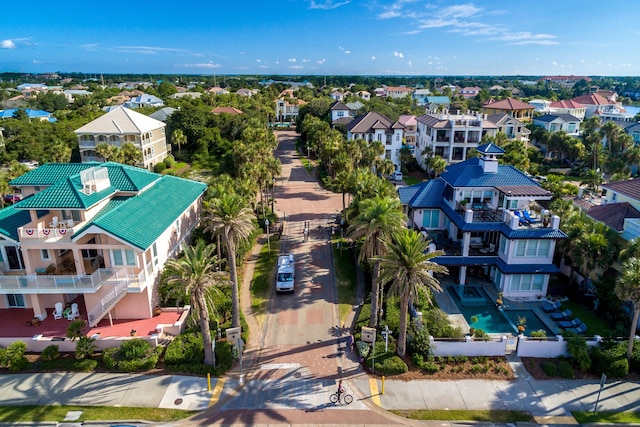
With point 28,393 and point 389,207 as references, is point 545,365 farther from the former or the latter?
point 28,393

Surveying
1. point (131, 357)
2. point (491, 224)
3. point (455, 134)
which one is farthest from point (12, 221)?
point (455, 134)

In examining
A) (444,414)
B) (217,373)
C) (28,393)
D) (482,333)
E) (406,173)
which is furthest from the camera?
(406,173)

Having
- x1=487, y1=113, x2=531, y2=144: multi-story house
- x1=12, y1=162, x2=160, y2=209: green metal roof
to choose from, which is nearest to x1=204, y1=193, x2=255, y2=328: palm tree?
x1=12, y1=162, x2=160, y2=209: green metal roof

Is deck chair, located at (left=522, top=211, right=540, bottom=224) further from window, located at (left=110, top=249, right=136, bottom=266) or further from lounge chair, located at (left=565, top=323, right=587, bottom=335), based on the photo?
window, located at (left=110, top=249, right=136, bottom=266)

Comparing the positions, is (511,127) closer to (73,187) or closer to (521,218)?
(521,218)

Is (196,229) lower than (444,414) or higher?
higher

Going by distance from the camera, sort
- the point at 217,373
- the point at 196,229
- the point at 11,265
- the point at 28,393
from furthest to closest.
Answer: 1. the point at 196,229
2. the point at 11,265
3. the point at 217,373
4. the point at 28,393

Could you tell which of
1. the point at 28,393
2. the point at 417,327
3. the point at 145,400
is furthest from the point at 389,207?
the point at 28,393
